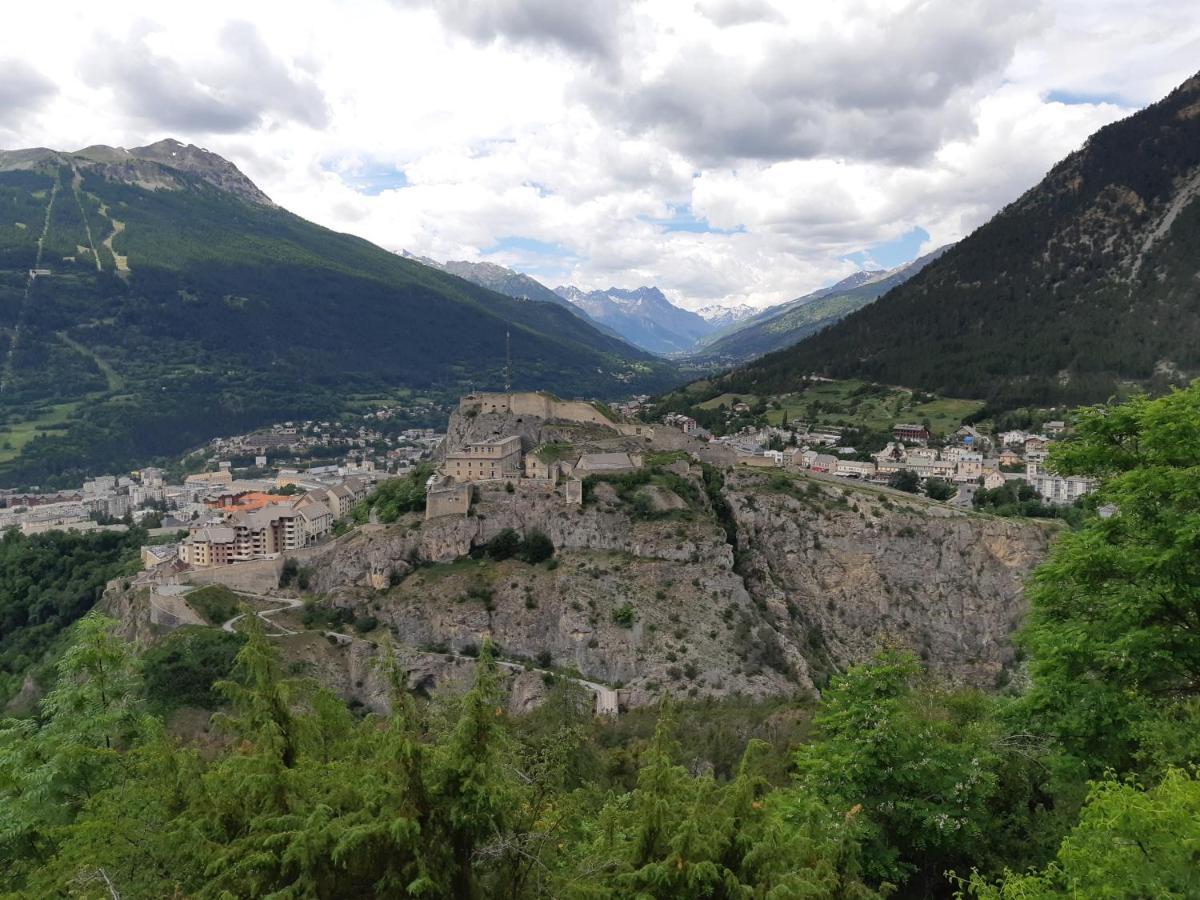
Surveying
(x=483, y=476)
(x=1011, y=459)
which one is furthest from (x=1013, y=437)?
(x=483, y=476)

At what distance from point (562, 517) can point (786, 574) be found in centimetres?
2336

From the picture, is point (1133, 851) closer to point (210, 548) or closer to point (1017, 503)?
point (210, 548)

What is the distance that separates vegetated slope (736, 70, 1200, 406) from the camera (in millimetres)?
129250

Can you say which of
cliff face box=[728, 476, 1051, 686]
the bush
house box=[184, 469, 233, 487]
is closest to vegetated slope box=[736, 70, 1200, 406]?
cliff face box=[728, 476, 1051, 686]

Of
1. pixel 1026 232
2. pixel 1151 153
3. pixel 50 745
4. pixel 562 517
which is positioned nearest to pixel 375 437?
pixel 562 517

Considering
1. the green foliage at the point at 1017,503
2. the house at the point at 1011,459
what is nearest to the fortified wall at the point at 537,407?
the green foliage at the point at 1017,503

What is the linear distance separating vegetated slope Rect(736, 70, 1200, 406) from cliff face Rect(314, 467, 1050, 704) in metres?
62.0

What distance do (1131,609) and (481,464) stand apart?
58.9 m

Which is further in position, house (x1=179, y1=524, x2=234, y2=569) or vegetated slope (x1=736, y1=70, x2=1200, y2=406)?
vegetated slope (x1=736, y1=70, x2=1200, y2=406)

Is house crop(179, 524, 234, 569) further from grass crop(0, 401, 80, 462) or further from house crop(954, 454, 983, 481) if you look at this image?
grass crop(0, 401, 80, 462)

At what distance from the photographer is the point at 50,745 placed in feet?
55.6

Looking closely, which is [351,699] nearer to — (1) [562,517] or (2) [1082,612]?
(1) [562,517]

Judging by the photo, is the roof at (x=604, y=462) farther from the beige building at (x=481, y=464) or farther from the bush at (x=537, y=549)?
the bush at (x=537, y=549)

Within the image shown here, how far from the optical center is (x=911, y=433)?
11025 cm
